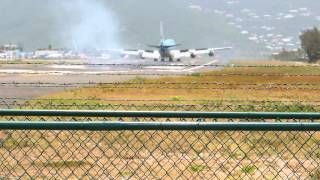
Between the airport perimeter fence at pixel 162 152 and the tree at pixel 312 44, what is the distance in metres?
111

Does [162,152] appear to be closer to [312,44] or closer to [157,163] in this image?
[157,163]

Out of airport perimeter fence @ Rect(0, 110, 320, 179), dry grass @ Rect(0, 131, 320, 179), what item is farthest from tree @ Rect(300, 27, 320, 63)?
dry grass @ Rect(0, 131, 320, 179)

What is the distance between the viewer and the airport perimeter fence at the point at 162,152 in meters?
5.45

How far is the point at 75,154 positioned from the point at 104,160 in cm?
68

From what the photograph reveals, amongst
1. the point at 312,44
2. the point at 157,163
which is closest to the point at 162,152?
the point at 157,163

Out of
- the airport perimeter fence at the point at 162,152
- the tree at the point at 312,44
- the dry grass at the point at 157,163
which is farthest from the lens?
the tree at the point at 312,44

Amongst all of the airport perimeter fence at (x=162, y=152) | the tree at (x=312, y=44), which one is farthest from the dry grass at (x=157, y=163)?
the tree at (x=312, y=44)

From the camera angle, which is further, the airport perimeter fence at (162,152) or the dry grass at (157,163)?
the dry grass at (157,163)

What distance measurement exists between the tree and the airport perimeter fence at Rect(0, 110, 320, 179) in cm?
11129

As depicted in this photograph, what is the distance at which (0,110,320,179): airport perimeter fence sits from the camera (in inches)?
215

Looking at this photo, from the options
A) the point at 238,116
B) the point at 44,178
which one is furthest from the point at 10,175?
the point at 238,116

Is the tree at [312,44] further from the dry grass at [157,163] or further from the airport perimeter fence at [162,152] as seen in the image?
the dry grass at [157,163]

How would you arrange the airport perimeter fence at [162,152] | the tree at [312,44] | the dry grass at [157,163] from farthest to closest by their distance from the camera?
the tree at [312,44] → the dry grass at [157,163] → the airport perimeter fence at [162,152]

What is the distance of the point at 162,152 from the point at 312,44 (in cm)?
12321
